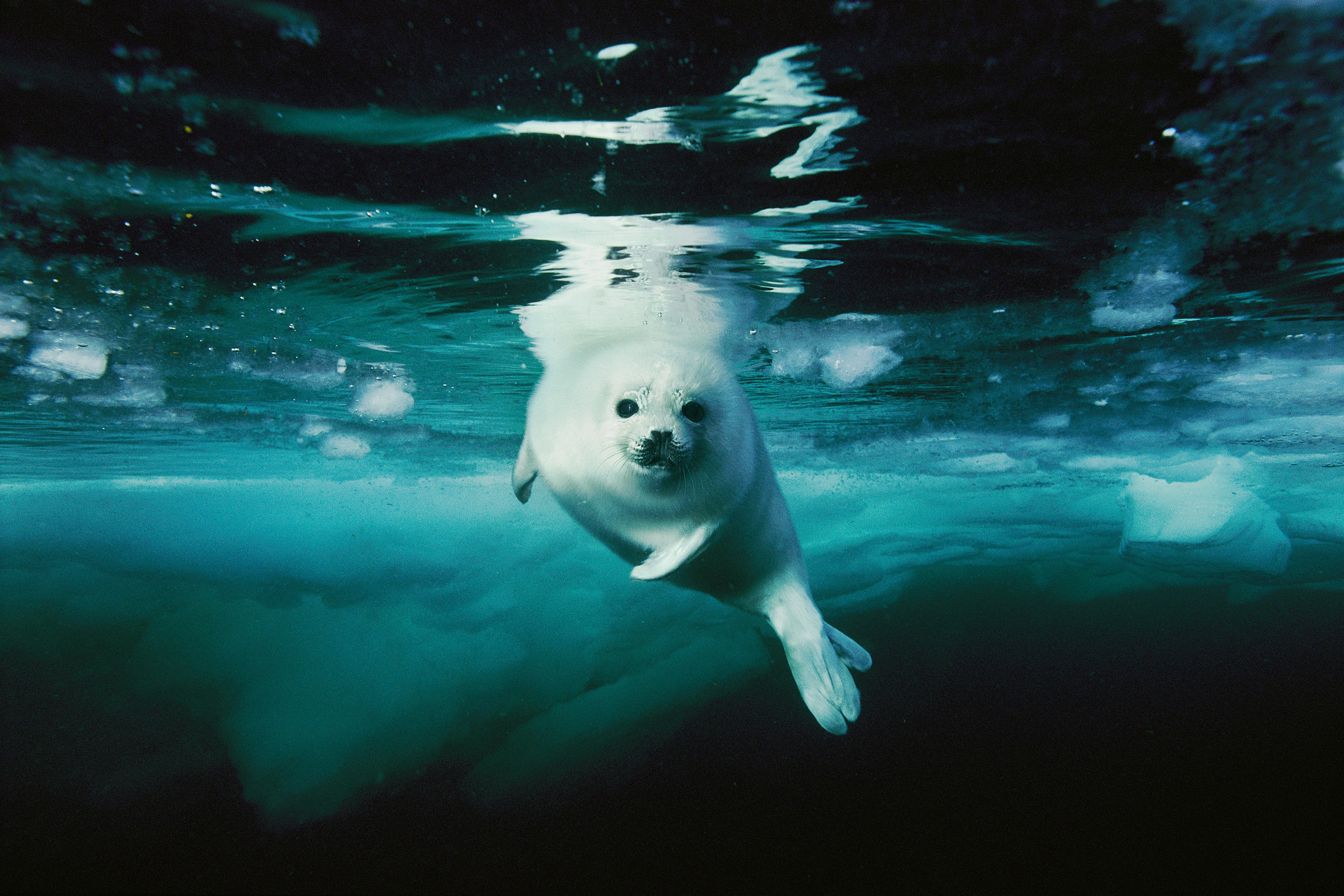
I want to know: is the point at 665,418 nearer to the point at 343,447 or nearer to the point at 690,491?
the point at 690,491

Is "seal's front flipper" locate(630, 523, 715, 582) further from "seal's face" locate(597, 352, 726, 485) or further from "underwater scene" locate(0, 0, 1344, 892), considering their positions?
"seal's face" locate(597, 352, 726, 485)

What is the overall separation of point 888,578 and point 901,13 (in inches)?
574

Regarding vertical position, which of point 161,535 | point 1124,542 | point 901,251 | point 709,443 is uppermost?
point 901,251

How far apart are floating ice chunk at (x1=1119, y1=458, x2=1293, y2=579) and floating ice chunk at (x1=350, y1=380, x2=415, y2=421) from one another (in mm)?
17256

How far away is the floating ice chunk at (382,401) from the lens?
8.73m

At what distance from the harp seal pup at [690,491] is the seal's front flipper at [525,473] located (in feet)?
1.30

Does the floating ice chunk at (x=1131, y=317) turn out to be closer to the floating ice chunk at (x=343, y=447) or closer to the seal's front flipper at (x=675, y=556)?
the seal's front flipper at (x=675, y=556)

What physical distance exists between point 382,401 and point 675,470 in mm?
8597

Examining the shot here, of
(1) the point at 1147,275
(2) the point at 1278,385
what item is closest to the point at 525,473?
(1) the point at 1147,275

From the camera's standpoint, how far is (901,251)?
4391 mm

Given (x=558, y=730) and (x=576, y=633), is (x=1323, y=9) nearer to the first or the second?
(x=558, y=730)

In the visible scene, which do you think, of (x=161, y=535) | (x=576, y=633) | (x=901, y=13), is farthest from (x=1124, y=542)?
(x=161, y=535)

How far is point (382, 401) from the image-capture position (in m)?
9.72

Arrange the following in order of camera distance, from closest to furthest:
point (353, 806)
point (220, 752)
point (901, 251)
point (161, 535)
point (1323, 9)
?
point (1323, 9) < point (901, 251) < point (353, 806) < point (220, 752) < point (161, 535)
